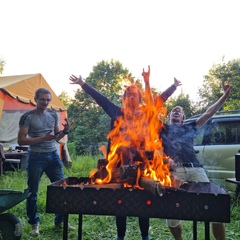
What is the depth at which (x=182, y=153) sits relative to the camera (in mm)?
3287

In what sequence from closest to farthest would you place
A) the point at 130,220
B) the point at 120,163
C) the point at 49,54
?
the point at 120,163
the point at 130,220
the point at 49,54

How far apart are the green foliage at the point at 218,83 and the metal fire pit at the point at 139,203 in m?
17.1

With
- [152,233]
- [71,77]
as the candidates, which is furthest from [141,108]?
[152,233]

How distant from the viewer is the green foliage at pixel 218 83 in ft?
59.7

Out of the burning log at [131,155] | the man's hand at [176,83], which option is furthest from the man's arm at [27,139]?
the man's hand at [176,83]

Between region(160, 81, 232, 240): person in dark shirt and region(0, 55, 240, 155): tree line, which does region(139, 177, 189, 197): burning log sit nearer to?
region(160, 81, 232, 240): person in dark shirt

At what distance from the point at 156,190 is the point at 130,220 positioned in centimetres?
280

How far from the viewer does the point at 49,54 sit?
13188 millimetres

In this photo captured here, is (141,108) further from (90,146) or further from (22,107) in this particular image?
(90,146)

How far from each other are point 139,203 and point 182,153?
4.13 ft

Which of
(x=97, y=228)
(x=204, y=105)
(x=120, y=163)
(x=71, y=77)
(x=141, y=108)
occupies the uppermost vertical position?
(x=204, y=105)

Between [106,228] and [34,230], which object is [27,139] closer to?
[34,230]

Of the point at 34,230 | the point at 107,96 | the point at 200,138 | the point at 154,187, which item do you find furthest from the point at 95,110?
the point at 154,187

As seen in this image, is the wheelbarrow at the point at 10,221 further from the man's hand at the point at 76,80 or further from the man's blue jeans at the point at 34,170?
the man's hand at the point at 76,80
